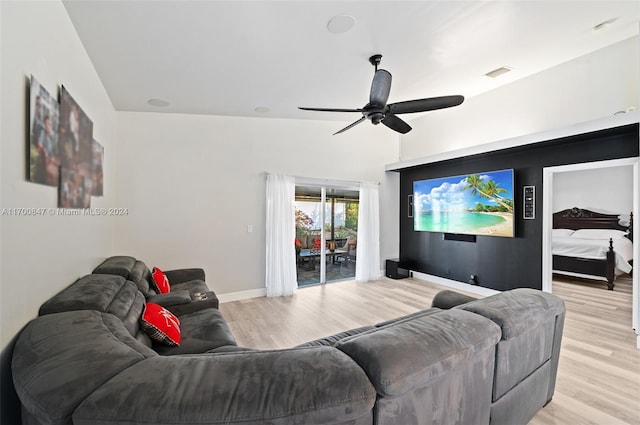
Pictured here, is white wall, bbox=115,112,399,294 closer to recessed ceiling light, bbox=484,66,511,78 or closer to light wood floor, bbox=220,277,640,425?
light wood floor, bbox=220,277,640,425

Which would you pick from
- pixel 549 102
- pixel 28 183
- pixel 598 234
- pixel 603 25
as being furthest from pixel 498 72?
pixel 28 183

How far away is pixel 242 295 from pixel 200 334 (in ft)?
8.27

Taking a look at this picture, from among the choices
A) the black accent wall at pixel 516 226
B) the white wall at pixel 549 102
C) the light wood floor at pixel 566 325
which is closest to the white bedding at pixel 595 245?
the light wood floor at pixel 566 325

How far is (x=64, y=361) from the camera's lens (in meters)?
0.94

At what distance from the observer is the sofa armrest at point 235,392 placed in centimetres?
74

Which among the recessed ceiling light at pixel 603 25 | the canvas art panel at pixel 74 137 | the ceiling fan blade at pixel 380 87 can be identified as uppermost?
the recessed ceiling light at pixel 603 25

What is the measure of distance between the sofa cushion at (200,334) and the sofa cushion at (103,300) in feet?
1.00

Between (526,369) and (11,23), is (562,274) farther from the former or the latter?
(11,23)

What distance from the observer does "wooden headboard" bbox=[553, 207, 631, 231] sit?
19.0 ft

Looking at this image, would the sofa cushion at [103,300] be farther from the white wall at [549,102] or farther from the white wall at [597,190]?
the white wall at [597,190]

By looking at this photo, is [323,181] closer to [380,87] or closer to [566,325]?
[380,87]

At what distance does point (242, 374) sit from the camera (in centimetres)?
86

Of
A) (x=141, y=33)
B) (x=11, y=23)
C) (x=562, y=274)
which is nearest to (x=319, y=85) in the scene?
(x=141, y=33)

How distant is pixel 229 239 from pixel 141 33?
2945 millimetres
